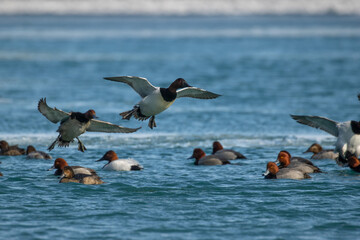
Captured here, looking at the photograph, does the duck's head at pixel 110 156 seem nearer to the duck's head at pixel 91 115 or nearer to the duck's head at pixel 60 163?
the duck's head at pixel 60 163

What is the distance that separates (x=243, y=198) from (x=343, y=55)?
35741 mm

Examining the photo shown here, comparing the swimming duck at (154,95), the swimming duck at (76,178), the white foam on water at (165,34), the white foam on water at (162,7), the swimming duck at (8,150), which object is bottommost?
the swimming duck at (76,178)

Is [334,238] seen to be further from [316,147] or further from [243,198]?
[316,147]

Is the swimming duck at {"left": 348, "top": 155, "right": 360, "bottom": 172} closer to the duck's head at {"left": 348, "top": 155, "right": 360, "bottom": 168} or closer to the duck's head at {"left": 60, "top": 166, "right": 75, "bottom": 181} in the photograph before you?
the duck's head at {"left": 348, "top": 155, "right": 360, "bottom": 168}

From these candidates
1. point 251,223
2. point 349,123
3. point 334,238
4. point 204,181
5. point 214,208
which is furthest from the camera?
point 349,123

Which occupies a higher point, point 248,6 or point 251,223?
point 248,6

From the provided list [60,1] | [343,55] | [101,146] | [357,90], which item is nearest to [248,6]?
[60,1]

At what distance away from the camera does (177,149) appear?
1672 cm

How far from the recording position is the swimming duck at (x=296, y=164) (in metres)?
13.5

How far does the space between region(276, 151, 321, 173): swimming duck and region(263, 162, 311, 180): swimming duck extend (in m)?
0.23

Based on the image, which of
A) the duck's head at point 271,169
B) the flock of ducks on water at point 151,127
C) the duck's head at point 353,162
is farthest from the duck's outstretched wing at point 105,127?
the duck's head at point 353,162

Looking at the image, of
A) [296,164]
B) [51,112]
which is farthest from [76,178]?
[296,164]

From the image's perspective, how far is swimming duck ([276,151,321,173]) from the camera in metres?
13.5

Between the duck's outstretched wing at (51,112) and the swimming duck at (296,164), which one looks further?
the swimming duck at (296,164)
